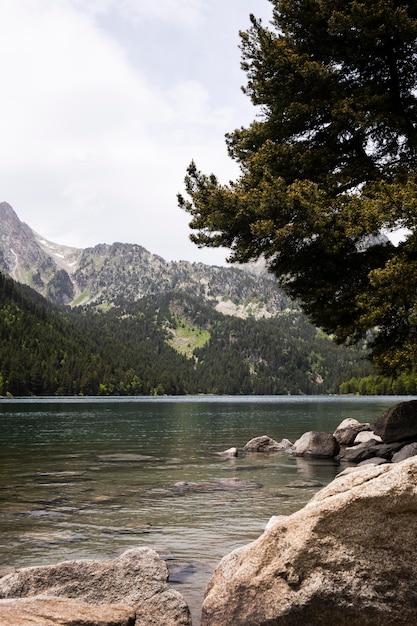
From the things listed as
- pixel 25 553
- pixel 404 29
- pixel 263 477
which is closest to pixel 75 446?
pixel 263 477

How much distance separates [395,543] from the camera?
657 centimetres

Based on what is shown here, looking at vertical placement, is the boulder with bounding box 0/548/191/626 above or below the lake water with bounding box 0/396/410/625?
above

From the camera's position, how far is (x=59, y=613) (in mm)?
6102

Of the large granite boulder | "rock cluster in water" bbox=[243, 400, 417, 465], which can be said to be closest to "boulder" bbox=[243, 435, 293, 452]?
"rock cluster in water" bbox=[243, 400, 417, 465]

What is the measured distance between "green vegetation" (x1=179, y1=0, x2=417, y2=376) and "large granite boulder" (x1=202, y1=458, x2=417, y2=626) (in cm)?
1470

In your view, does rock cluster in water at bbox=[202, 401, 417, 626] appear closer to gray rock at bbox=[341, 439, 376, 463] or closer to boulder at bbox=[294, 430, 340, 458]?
gray rock at bbox=[341, 439, 376, 463]

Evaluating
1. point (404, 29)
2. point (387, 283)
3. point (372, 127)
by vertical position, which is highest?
point (404, 29)

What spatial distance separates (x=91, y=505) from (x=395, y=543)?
12.5m

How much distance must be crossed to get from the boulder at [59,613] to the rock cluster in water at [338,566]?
54.4 inches

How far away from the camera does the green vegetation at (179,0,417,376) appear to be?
21.6 meters

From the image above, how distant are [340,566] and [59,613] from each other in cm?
343

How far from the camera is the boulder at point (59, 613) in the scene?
226 inches

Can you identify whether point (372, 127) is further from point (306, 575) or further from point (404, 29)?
point (306, 575)

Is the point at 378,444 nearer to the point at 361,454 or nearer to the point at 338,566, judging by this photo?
the point at 361,454
